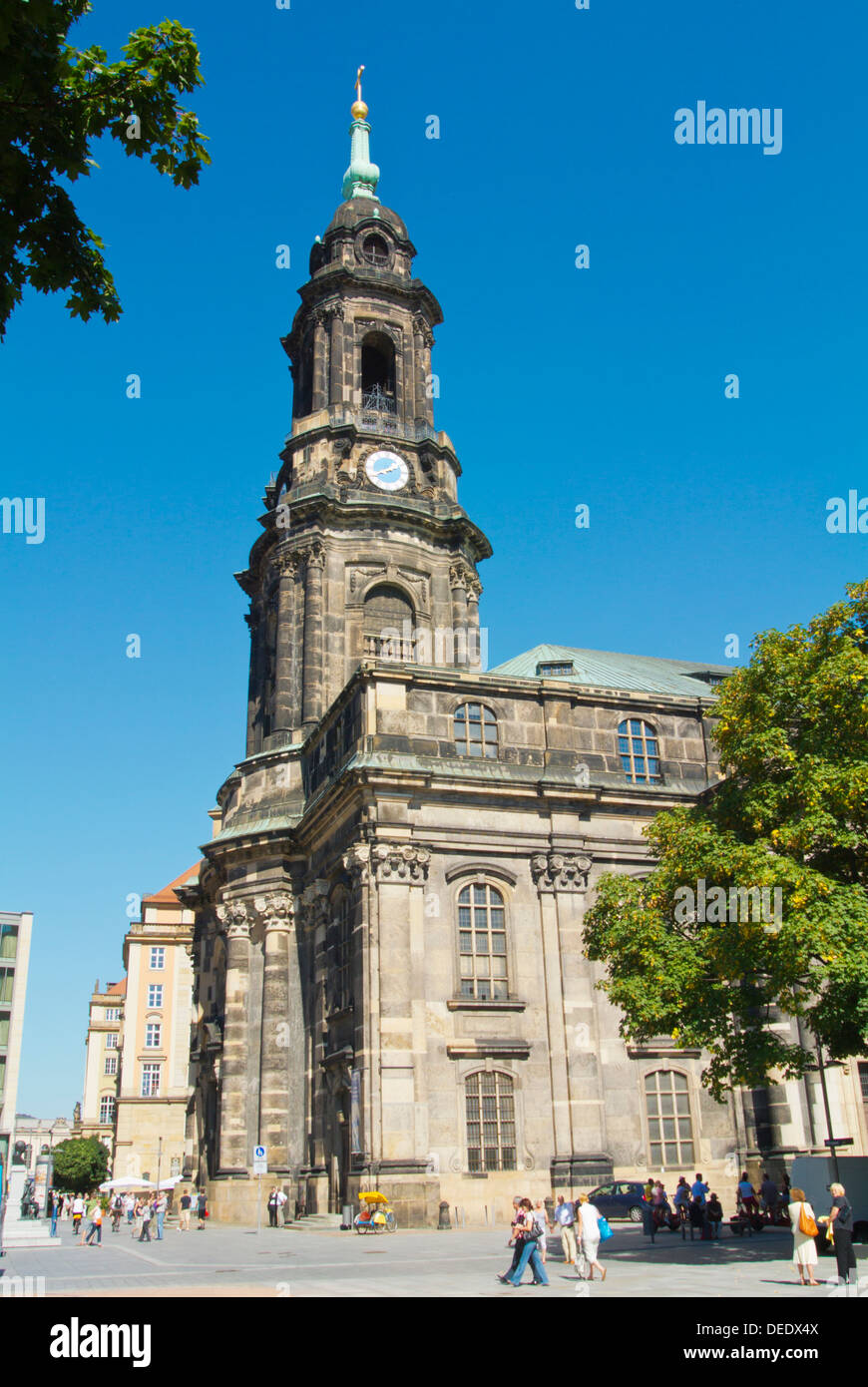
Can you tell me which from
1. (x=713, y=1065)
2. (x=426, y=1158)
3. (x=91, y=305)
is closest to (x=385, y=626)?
(x=426, y=1158)

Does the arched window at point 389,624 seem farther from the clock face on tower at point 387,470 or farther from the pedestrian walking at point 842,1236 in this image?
the pedestrian walking at point 842,1236

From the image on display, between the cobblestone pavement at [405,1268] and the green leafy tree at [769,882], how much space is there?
3.83 metres

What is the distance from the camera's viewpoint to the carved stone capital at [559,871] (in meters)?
34.8

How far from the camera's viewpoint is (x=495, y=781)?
1374 inches

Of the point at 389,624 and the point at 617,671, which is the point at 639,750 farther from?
the point at 389,624

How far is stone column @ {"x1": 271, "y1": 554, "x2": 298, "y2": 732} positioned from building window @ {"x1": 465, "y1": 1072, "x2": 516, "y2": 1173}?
672 inches

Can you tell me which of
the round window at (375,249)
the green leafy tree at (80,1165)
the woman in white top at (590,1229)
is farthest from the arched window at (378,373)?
the green leafy tree at (80,1165)

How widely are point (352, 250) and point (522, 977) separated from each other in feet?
114

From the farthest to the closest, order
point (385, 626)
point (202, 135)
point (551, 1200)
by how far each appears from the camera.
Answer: point (385, 626)
point (551, 1200)
point (202, 135)

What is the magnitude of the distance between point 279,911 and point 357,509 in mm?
16232

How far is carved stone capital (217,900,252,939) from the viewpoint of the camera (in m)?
42.6

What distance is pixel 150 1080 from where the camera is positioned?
78.4m

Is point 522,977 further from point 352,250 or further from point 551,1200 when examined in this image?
point 352,250

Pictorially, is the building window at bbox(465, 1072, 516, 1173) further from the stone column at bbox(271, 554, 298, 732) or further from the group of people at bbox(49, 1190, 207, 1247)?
the stone column at bbox(271, 554, 298, 732)
